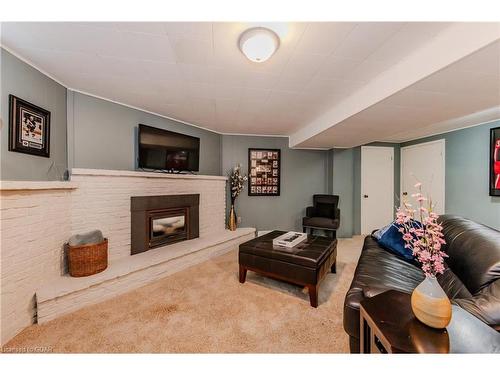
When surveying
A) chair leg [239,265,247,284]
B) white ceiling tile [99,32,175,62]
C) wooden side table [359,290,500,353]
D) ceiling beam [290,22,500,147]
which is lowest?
chair leg [239,265,247,284]

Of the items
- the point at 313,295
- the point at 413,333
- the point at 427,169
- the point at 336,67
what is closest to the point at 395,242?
the point at 313,295

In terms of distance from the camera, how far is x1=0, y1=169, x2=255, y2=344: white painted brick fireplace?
151 centimetres

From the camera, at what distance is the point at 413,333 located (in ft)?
2.64

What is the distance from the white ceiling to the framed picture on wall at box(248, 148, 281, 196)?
5.20 feet

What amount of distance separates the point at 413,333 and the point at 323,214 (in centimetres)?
345

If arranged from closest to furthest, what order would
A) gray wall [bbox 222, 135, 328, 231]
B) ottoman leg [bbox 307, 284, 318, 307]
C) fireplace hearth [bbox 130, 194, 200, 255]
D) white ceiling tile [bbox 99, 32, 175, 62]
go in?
white ceiling tile [bbox 99, 32, 175, 62]
ottoman leg [bbox 307, 284, 318, 307]
fireplace hearth [bbox 130, 194, 200, 255]
gray wall [bbox 222, 135, 328, 231]

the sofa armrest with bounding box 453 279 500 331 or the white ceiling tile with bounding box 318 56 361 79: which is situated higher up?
the white ceiling tile with bounding box 318 56 361 79

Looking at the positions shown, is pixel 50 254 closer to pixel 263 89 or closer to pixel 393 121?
pixel 263 89

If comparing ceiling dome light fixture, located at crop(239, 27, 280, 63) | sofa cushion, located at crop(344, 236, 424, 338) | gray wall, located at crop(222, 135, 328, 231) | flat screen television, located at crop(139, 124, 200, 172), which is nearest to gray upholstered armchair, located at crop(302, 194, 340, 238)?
gray wall, located at crop(222, 135, 328, 231)

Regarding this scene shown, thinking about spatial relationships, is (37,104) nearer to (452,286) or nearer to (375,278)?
(375,278)

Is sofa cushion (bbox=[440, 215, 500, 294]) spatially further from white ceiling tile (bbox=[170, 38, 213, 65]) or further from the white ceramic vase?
white ceiling tile (bbox=[170, 38, 213, 65])

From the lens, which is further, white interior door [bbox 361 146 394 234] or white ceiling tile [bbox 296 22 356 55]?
white interior door [bbox 361 146 394 234]
